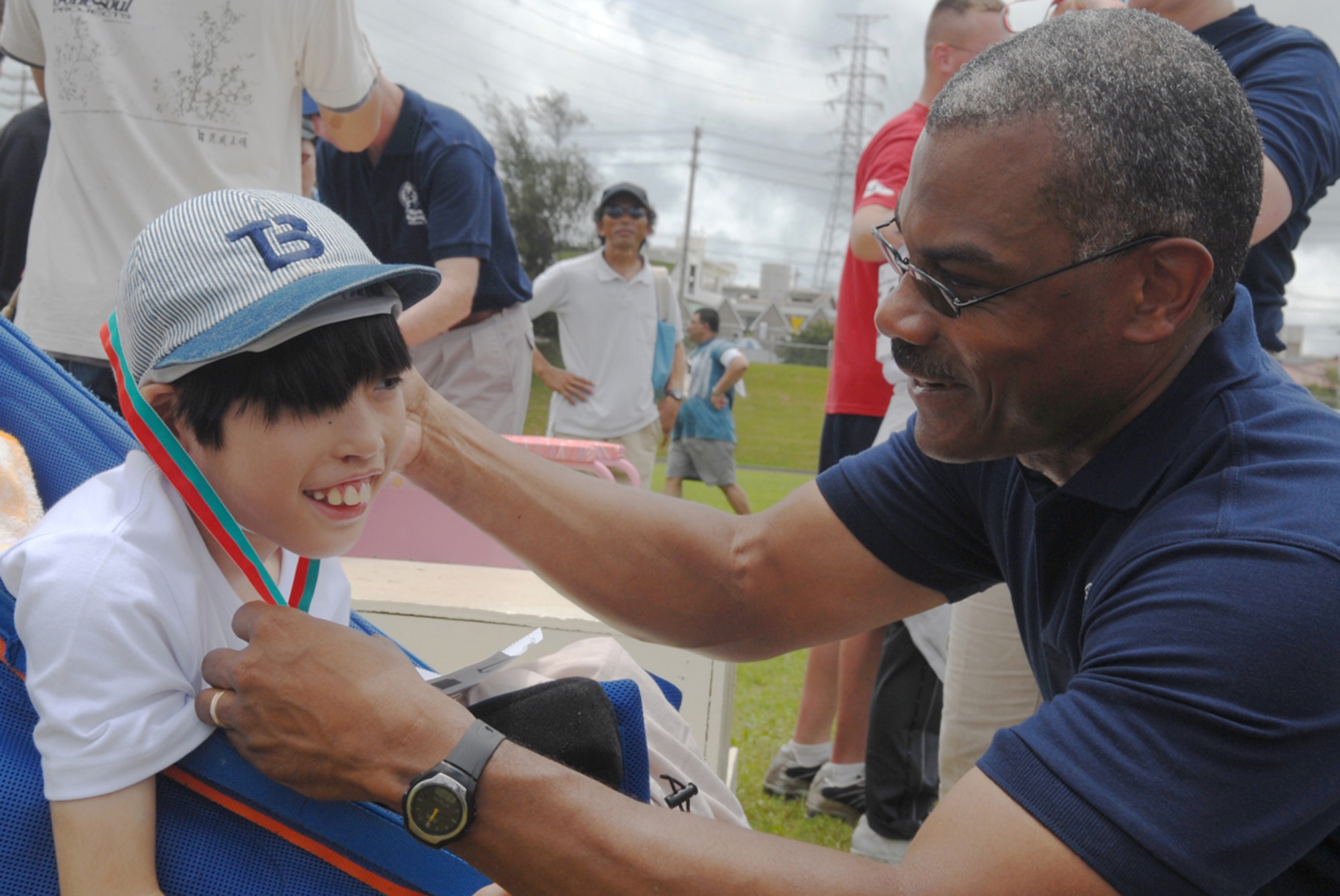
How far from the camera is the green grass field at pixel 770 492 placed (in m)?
3.31

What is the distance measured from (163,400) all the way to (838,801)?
265 cm

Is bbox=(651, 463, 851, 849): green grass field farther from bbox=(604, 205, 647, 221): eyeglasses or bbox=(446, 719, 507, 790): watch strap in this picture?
bbox=(604, 205, 647, 221): eyeglasses

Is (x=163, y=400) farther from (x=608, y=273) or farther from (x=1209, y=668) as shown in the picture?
(x=608, y=273)

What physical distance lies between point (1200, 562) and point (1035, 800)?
12.6 inches

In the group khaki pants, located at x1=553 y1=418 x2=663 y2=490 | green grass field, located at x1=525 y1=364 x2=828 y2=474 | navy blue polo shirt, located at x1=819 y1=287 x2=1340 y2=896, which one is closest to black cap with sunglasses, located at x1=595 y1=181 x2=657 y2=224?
khaki pants, located at x1=553 y1=418 x2=663 y2=490

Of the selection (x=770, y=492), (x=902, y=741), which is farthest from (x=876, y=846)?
(x=770, y=492)

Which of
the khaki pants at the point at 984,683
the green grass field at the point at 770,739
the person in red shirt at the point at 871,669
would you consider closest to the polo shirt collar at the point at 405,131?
the person in red shirt at the point at 871,669

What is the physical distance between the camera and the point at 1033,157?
131 centimetres

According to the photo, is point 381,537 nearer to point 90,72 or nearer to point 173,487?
point 90,72

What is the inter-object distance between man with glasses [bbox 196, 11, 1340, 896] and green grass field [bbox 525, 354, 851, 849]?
183cm

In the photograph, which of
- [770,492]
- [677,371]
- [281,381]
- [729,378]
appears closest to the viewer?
[281,381]

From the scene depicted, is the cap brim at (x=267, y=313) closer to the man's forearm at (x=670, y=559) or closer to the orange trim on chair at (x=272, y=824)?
the orange trim on chair at (x=272, y=824)

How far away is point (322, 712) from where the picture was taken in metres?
1.20

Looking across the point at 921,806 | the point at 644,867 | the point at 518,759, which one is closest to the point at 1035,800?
the point at 644,867
